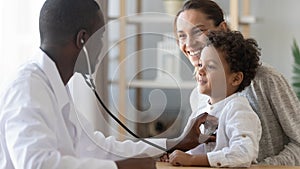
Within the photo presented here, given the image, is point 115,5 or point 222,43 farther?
point 115,5

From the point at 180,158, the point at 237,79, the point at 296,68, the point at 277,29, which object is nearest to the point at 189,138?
the point at 180,158

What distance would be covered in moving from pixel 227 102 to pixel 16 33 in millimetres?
952

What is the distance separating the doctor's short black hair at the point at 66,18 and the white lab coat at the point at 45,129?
1.8 inches

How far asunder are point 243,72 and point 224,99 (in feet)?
0.22

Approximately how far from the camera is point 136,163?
3.29ft

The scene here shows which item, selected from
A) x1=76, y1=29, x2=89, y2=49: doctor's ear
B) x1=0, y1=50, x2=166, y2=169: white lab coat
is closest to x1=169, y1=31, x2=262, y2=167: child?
x1=0, y1=50, x2=166, y2=169: white lab coat

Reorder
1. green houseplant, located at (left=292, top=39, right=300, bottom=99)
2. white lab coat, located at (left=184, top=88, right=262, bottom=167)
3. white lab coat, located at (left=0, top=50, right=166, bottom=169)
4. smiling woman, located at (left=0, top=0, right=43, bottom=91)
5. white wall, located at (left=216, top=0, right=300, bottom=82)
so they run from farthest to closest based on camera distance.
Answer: white wall, located at (left=216, top=0, right=300, bottom=82) → green houseplant, located at (left=292, top=39, right=300, bottom=99) → smiling woman, located at (left=0, top=0, right=43, bottom=91) → white lab coat, located at (left=184, top=88, right=262, bottom=167) → white lab coat, located at (left=0, top=50, right=166, bottom=169)

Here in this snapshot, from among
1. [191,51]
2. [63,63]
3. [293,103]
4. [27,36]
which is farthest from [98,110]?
[27,36]

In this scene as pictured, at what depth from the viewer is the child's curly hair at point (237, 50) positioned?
1.19 metres

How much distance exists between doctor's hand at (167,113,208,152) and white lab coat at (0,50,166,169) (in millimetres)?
37

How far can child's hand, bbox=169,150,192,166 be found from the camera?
114cm

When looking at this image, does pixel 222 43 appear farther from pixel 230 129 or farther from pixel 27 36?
pixel 27 36

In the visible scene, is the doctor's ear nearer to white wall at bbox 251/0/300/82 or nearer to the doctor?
the doctor

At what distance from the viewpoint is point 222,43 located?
1.18 meters
